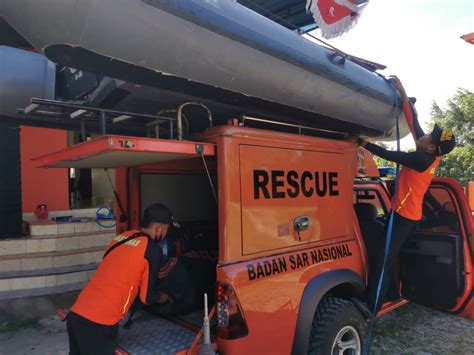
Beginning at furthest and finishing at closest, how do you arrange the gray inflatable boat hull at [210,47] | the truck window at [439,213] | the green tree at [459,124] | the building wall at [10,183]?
the green tree at [459,124]
the building wall at [10,183]
the truck window at [439,213]
the gray inflatable boat hull at [210,47]

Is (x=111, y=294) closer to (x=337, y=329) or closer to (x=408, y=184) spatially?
(x=337, y=329)

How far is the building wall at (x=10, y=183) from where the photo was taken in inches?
217

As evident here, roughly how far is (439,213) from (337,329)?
1820 mm

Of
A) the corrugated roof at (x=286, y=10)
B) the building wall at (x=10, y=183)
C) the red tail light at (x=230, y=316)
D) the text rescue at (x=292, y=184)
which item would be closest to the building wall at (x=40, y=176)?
the building wall at (x=10, y=183)

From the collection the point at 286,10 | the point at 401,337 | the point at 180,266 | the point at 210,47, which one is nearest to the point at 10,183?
the point at 180,266

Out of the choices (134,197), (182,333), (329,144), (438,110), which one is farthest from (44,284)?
(438,110)

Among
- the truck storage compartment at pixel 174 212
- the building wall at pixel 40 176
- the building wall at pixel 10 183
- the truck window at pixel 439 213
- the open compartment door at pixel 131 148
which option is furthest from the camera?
the building wall at pixel 40 176

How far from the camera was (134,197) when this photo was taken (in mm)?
3564

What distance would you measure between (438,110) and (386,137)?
2419cm

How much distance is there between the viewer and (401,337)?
4156mm

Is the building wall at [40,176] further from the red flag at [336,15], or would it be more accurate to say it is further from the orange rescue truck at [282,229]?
the red flag at [336,15]

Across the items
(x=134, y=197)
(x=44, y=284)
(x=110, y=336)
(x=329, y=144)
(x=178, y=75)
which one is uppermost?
(x=178, y=75)

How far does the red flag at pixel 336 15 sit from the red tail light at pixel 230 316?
9.64 feet

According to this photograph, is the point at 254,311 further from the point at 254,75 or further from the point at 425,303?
the point at 425,303
